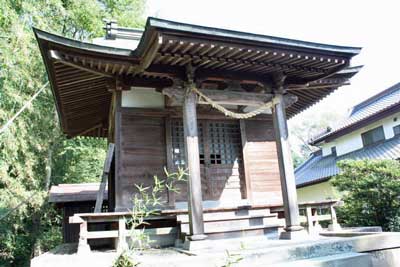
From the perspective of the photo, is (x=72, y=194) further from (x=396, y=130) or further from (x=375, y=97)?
(x=375, y=97)

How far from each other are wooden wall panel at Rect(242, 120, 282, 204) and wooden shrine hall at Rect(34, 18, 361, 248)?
23mm

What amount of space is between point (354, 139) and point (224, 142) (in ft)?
35.0

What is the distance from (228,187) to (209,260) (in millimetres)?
3010

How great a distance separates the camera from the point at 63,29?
14977 millimetres

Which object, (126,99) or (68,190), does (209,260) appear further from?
(68,190)

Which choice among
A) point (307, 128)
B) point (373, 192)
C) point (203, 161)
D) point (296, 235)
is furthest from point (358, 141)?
point (307, 128)

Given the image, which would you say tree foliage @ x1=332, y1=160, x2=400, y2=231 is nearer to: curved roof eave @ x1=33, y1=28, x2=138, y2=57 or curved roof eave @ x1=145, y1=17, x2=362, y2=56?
curved roof eave @ x1=145, y1=17, x2=362, y2=56

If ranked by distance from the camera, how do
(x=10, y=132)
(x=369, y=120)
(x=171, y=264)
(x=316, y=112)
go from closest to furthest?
1. (x=171, y=264)
2. (x=10, y=132)
3. (x=369, y=120)
4. (x=316, y=112)

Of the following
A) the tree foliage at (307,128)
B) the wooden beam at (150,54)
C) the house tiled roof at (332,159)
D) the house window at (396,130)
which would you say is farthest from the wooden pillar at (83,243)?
the tree foliage at (307,128)

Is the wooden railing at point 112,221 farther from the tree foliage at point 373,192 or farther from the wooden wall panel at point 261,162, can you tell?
the tree foliage at point 373,192

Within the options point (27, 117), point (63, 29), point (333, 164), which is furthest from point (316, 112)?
point (27, 117)

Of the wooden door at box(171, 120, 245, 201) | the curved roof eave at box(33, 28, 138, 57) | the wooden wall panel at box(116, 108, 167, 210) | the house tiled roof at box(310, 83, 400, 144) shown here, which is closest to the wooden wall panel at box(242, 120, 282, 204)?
the wooden door at box(171, 120, 245, 201)

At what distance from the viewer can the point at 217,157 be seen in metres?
6.61

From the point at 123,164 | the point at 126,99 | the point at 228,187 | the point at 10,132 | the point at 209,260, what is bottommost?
the point at 209,260
